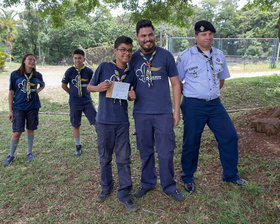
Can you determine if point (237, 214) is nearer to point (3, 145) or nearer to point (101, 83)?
point (101, 83)

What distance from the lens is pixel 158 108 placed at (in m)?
2.80

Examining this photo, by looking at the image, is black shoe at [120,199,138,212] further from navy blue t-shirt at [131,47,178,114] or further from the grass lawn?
navy blue t-shirt at [131,47,178,114]

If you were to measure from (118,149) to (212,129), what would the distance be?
1.22 metres

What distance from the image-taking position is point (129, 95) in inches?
108

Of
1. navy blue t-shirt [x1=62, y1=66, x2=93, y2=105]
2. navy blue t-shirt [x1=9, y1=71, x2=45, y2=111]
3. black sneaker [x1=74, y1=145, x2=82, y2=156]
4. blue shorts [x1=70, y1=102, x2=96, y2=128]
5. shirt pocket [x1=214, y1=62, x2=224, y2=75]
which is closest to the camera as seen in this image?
shirt pocket [x1=214, y1=62, x2=224, y2=75]

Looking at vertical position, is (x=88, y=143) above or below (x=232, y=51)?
below

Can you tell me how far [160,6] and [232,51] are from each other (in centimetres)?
1370

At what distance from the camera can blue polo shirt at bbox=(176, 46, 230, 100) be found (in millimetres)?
2977

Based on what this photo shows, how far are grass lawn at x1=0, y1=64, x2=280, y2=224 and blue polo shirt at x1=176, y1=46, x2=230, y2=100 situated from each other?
130 cm

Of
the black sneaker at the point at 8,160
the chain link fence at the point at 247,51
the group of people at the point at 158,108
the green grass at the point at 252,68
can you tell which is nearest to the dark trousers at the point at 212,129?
the group of people at the point at 158,108

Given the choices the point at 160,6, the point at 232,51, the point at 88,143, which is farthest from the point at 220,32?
the point at 88,143

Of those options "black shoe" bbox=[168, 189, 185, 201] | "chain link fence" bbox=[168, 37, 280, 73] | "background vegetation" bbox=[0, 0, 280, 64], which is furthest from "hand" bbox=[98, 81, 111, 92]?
"background vegetation" bbox=[0, 0, 280, 64]

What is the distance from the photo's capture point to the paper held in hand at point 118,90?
2758 millimetres

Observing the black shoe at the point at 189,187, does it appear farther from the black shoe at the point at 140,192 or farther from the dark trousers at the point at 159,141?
the black shoe at the point at 140,192
